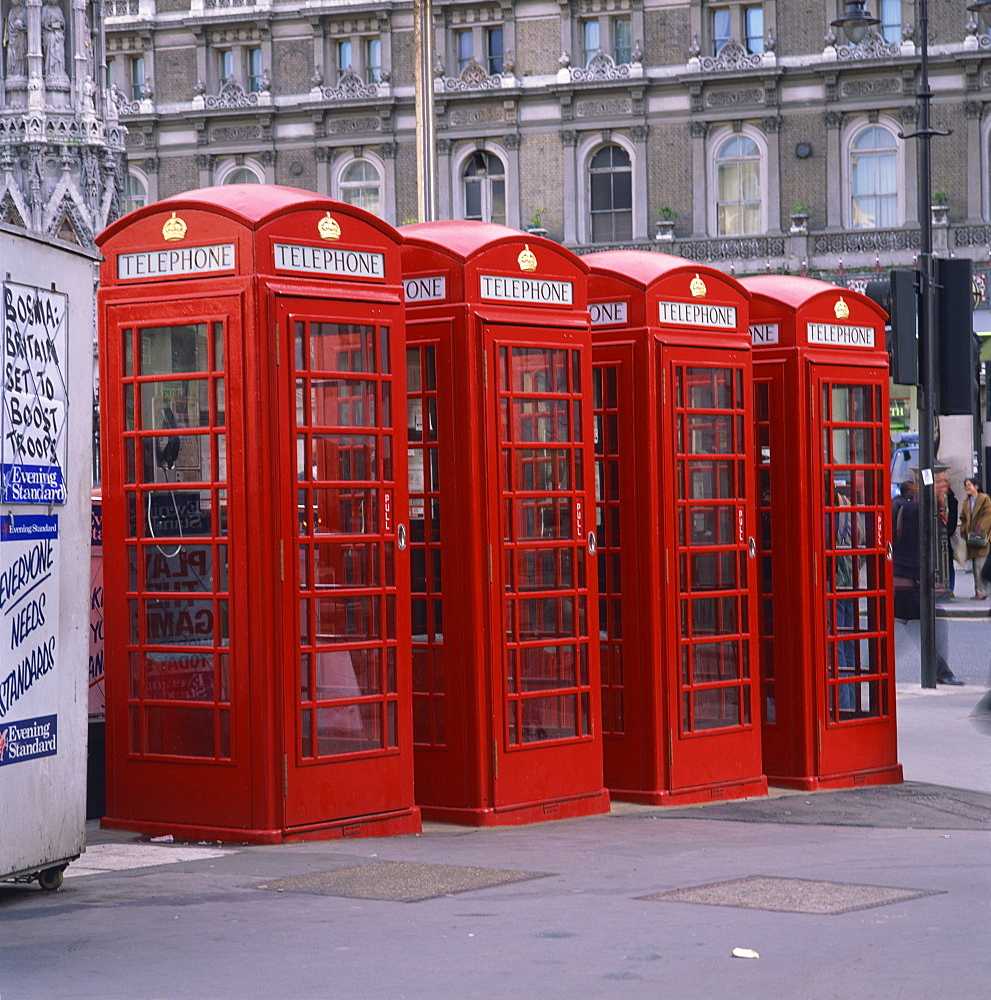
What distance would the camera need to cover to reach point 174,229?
25.4 ft

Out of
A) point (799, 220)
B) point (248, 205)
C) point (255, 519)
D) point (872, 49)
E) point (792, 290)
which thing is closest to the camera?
point (255, 519)

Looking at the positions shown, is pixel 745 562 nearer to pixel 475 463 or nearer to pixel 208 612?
pixel 475 463

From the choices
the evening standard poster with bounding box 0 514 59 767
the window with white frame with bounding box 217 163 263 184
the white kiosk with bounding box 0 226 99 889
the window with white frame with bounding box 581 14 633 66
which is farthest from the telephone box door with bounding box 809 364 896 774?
the window with white frame with bounding box 217 163 263 184

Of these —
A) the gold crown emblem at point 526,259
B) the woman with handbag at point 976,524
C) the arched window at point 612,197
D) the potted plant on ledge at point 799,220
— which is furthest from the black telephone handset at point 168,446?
the arched window at point 612,197

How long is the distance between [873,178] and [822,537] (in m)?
34.3

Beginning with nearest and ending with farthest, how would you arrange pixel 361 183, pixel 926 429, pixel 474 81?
1. pixel 926 429
2. pixel 474 81
3. pixel 361 183

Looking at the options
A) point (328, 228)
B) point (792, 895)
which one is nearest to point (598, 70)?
point (328, 228)

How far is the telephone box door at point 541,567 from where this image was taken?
8320mm

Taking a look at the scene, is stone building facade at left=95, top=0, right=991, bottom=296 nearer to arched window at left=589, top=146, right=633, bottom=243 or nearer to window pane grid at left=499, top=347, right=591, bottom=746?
arched window at left=589, top=146, right=633, bottom=243

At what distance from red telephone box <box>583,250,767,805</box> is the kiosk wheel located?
3478mm

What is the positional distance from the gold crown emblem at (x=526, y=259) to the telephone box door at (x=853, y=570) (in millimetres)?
2187

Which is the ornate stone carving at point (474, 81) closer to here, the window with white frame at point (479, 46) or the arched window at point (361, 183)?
the window with white frame at point (479, 46)

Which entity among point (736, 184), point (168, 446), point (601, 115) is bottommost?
point (168, 446)

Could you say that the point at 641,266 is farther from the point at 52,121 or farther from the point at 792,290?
the point at 52,121
